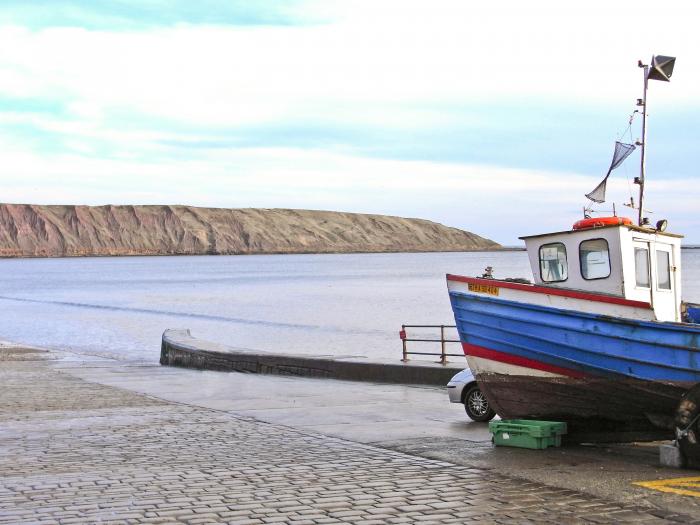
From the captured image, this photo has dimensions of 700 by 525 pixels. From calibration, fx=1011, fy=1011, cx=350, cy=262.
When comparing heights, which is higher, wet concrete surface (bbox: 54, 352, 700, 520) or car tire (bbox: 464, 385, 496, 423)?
car tire (bbox: 464, 385, 496, 423)

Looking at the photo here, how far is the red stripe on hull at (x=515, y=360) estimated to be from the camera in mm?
11492

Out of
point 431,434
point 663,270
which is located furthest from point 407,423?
point 663,270

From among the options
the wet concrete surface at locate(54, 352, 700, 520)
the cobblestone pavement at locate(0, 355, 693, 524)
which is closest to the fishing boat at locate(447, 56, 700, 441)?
the wet concrete surface at locate(54, 352, 700, 520)

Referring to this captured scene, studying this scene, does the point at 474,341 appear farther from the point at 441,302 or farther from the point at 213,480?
the point at 441,302

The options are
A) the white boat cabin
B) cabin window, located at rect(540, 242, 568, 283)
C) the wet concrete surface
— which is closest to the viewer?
the wet concrete surface

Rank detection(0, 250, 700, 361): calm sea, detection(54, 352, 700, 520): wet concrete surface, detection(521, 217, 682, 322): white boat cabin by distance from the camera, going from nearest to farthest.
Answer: detection(54, 352, 700, 520): wet concrete surface, detection(521, 217, 682, 322): white boat cabin, detection(0, 250, 700, 361): calm sea

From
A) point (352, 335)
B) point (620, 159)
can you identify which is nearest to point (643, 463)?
point (620, 159)

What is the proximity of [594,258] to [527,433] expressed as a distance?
2.18 m

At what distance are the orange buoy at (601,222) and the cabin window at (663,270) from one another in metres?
0.67

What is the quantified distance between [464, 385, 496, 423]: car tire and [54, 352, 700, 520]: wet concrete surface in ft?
0.53

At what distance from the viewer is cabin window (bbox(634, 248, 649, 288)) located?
11734mm

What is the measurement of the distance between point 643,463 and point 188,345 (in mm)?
16891

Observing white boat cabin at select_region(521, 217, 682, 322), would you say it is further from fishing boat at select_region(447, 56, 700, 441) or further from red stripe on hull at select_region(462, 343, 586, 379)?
red stripe on hull at select_region(462, 343, 586, 379)

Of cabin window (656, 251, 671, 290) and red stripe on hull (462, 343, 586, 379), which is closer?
red stripe on hull (462, 343, 586, 379)
